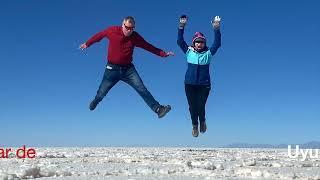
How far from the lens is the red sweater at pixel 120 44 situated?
12922 millimetres

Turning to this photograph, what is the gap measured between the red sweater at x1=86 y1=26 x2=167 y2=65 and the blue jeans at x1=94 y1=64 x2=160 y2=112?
0.17 meters

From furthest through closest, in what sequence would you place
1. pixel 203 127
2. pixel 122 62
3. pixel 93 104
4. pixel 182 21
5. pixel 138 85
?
pixel 203 127
pixel 138 85
pixel 93 104
pixel 122 62
pixel 182 21

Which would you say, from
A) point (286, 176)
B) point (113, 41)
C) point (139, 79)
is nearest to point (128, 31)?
point (113, 41)

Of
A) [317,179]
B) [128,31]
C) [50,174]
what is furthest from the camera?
[128,31]

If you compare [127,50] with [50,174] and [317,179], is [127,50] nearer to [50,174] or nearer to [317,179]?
[50,174]

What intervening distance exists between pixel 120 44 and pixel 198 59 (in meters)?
1.90

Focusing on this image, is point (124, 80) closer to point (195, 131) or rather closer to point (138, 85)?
point (138, 85)

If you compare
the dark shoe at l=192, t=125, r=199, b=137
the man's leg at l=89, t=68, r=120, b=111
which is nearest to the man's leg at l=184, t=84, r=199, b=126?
the dark shoe at l=192, t=125, r=199, b=137

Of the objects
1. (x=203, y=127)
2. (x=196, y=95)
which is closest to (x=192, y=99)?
(x=196, y=95)

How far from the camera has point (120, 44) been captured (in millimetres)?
12867

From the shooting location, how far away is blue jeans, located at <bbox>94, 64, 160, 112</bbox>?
517 inches

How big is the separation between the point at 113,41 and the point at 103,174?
20.5ft

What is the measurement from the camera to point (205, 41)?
12.8 metres

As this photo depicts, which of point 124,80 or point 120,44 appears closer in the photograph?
point 120,44
